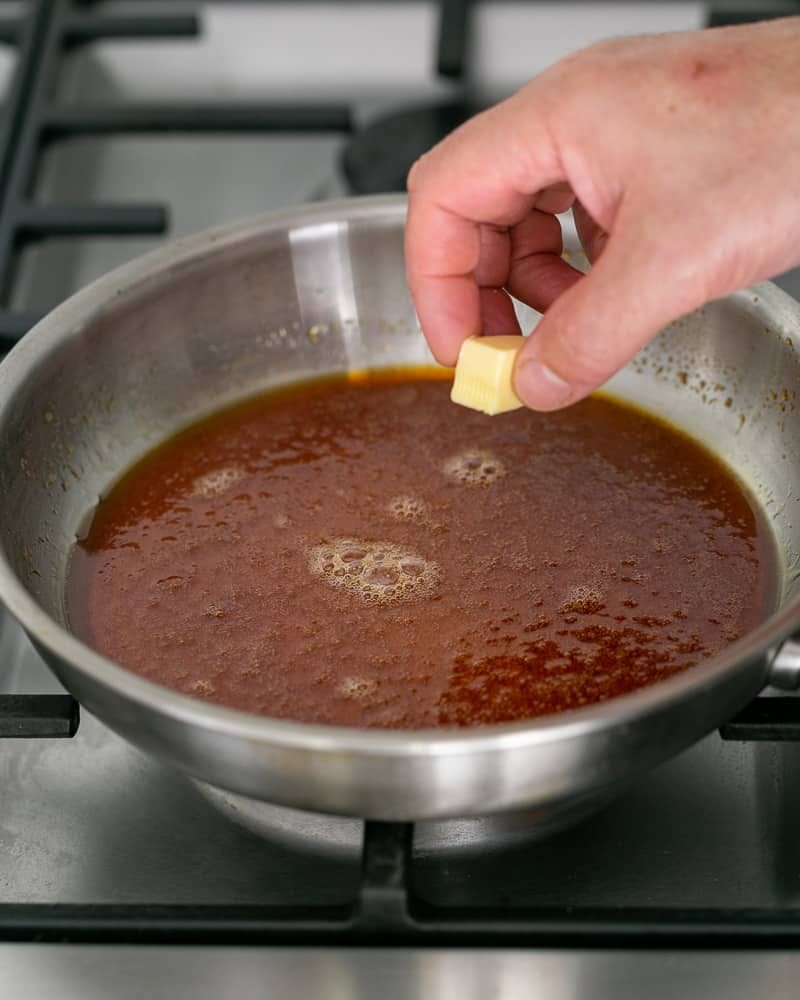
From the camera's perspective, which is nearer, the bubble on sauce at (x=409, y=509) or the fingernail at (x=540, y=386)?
the fingernail at (x=540, y=386)

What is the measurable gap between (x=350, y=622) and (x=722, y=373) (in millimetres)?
362

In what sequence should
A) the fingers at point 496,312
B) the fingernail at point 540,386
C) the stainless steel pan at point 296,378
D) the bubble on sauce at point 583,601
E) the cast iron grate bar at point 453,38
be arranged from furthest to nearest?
the cast iron grate bar at point 453,38, the fingers at point 496,312, the bubble on sauce at point 583,601, the fingernail at point 540,386, the stainless steel pan at point 296,378

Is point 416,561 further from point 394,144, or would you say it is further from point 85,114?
point 85,114

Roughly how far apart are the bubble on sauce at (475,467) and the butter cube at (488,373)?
0.12 metres

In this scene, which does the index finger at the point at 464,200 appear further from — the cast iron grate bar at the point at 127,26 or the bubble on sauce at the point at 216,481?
the cast iron grate bar at the point at 127,26

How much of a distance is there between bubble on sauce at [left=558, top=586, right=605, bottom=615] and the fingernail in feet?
0.45

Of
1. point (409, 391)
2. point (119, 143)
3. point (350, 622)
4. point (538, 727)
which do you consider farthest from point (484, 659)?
point (119, 143)

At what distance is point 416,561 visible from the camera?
0.81 meters

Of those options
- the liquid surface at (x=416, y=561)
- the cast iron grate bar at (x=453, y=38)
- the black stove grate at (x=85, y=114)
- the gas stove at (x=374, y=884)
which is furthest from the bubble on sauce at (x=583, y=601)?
the cast iron grate bar at (x=453, y=38)

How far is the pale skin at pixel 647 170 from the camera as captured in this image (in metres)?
0.62

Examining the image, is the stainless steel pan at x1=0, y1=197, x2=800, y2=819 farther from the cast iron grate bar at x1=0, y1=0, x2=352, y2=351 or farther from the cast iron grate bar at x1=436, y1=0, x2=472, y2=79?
the cast iron grate bar at x1=436, y1=0, x2=472, y2=79

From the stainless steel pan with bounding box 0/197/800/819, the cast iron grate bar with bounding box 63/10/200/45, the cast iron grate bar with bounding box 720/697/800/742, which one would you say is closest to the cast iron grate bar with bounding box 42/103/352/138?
the cast iron grate bar with bounding box 63/10/200/45

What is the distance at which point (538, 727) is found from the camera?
1.78 ft

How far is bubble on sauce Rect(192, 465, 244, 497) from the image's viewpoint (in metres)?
0.90
